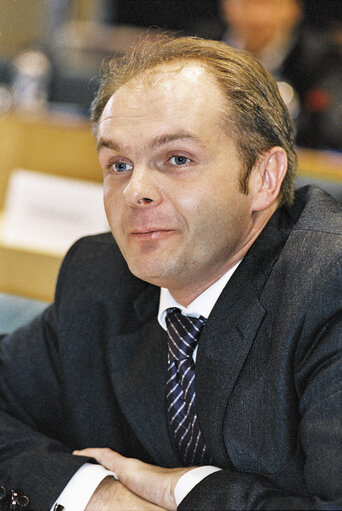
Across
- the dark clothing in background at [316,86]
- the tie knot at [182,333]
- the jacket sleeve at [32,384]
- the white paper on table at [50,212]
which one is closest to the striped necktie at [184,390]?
the tie knot at [182,333]

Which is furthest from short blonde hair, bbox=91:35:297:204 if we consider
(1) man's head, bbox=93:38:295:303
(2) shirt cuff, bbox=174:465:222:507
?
(2) shirt cuff, bbox=174:465:222:507

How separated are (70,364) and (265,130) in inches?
25.3

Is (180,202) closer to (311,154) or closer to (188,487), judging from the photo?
(188,487)

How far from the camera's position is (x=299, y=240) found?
1.22 m

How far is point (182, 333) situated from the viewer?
4.47ft

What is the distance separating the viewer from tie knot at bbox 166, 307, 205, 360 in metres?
1.34

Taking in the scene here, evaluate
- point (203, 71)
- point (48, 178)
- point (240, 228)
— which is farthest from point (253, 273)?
point (48, 178)

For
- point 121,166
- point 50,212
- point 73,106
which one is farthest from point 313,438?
point 73,106

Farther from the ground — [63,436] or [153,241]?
[153,241]

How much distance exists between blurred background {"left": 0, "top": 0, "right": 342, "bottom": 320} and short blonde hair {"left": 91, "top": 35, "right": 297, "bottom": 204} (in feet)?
0.43

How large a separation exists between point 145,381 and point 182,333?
135 millimetres

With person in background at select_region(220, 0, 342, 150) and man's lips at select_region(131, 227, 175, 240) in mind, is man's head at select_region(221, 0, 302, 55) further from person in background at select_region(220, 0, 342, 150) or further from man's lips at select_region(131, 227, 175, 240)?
man's lips at select_region(131, 227, 175, 240)

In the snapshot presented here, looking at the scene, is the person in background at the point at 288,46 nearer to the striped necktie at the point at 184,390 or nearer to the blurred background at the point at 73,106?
the blurred background at the point at 73,106

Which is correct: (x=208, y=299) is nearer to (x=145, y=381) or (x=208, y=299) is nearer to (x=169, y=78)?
(x=145, y=381)
